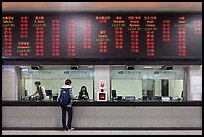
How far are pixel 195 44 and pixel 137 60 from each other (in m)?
1.42

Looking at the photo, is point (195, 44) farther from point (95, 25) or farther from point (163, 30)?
point (95, 25)

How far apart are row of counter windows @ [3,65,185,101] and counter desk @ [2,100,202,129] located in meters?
3.07

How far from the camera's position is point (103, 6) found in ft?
23.9

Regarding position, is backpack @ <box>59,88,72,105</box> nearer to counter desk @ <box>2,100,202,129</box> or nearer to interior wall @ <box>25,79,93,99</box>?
counter desk @ <box>2,100,202,129</box>

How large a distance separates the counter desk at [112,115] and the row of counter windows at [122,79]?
10.1 feet

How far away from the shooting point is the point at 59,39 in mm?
7555

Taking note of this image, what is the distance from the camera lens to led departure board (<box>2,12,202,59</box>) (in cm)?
754

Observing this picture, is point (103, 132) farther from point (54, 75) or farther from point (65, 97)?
point (54, 75)

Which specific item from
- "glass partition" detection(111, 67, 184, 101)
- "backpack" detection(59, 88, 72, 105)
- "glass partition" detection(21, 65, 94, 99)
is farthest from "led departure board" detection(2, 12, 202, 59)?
"glass partition" detection(111, 67, 184, 101)

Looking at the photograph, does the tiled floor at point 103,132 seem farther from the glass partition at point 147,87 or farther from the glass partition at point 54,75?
the glass partition at point 147,87

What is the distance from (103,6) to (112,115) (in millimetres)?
2510

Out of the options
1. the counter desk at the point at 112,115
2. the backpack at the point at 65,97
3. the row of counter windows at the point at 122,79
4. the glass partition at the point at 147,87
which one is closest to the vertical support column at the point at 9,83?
the row of counter windows at the point at 122,79

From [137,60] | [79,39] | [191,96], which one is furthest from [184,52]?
[79,39]

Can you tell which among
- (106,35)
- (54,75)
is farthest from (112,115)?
(54,75)
